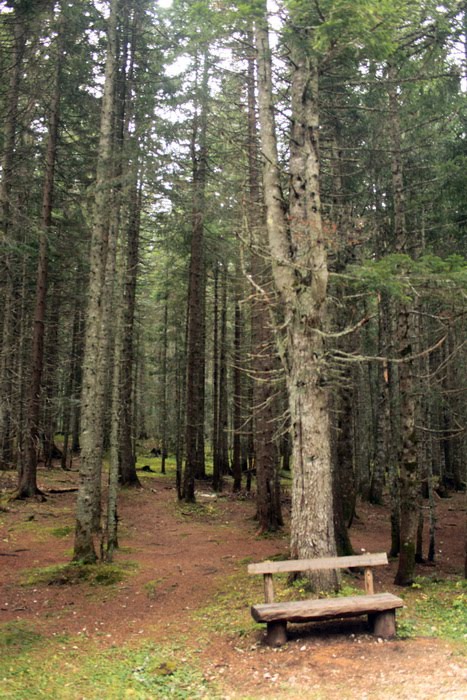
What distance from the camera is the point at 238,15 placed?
7.24 meters

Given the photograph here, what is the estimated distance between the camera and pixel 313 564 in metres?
6.88

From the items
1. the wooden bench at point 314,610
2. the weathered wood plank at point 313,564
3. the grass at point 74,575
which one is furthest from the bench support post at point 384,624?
the grass at point 74,575

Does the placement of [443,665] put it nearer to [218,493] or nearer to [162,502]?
[162,502]

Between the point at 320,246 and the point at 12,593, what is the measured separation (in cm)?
784

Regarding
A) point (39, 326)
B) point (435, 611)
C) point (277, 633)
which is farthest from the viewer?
point (39, 326)

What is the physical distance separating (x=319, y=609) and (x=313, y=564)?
0.62m

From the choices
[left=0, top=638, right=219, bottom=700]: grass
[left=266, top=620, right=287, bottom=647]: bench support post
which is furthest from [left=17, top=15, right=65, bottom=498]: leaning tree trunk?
[left=266, top=620, right=287, bottom=647]: bench support post

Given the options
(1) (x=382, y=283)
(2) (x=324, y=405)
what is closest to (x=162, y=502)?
(2) (x=324, y=405)

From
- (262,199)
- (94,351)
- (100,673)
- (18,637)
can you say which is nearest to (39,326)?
(94,351)

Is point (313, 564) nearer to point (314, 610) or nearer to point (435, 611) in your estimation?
point (314, 610)

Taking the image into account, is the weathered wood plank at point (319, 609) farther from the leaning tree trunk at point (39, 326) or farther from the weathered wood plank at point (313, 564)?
the leaning tree trunk at point (39, 326)

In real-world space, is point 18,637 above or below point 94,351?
below

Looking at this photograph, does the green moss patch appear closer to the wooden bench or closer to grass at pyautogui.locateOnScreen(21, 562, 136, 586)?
grass at pyautogui.locateOnScreen(21, 562, 136, 586)

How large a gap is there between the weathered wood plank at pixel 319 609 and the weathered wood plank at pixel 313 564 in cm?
40
